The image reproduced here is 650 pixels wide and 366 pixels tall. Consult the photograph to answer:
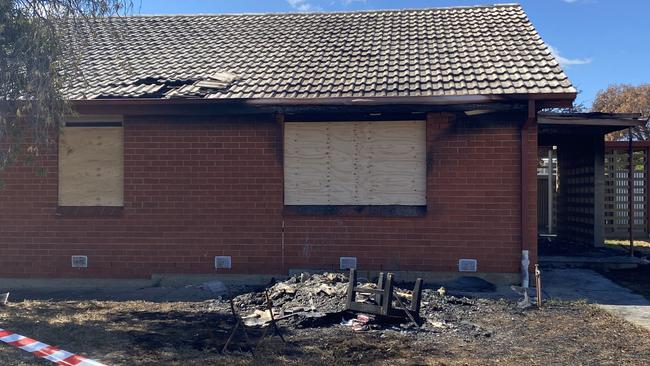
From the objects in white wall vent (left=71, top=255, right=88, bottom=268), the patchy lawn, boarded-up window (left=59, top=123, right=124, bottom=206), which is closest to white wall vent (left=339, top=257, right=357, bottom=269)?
the patchy lawn

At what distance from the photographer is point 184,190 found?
10.7 m

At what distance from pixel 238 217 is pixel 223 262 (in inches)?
32.2

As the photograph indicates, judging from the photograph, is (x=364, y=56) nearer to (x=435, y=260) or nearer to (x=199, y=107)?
(x=199, y=107)

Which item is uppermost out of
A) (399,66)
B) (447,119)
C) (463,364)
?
(399,66)

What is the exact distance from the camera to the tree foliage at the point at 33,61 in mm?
7465

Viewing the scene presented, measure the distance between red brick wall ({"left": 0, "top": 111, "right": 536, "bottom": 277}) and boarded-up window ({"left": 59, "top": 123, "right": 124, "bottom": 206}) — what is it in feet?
0.74

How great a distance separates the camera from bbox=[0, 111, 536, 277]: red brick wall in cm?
1015

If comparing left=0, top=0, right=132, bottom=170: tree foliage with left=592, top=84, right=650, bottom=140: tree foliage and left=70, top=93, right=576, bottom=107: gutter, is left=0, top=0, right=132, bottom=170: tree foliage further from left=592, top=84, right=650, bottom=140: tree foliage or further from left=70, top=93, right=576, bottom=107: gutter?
left=592, top=84, right=650, bottom=140: tree foliage

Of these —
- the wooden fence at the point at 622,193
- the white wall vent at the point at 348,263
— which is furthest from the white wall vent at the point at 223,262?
the wooden fence at the point at 622,193

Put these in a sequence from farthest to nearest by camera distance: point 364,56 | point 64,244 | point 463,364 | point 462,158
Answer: point 364,56
point 64,244
point 462,158
point 463,364

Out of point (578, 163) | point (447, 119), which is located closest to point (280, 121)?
point (447, 119)

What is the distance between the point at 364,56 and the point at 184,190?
430 cm

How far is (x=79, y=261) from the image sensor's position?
10.9 m

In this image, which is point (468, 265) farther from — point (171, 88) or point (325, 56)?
point (171, 88)
